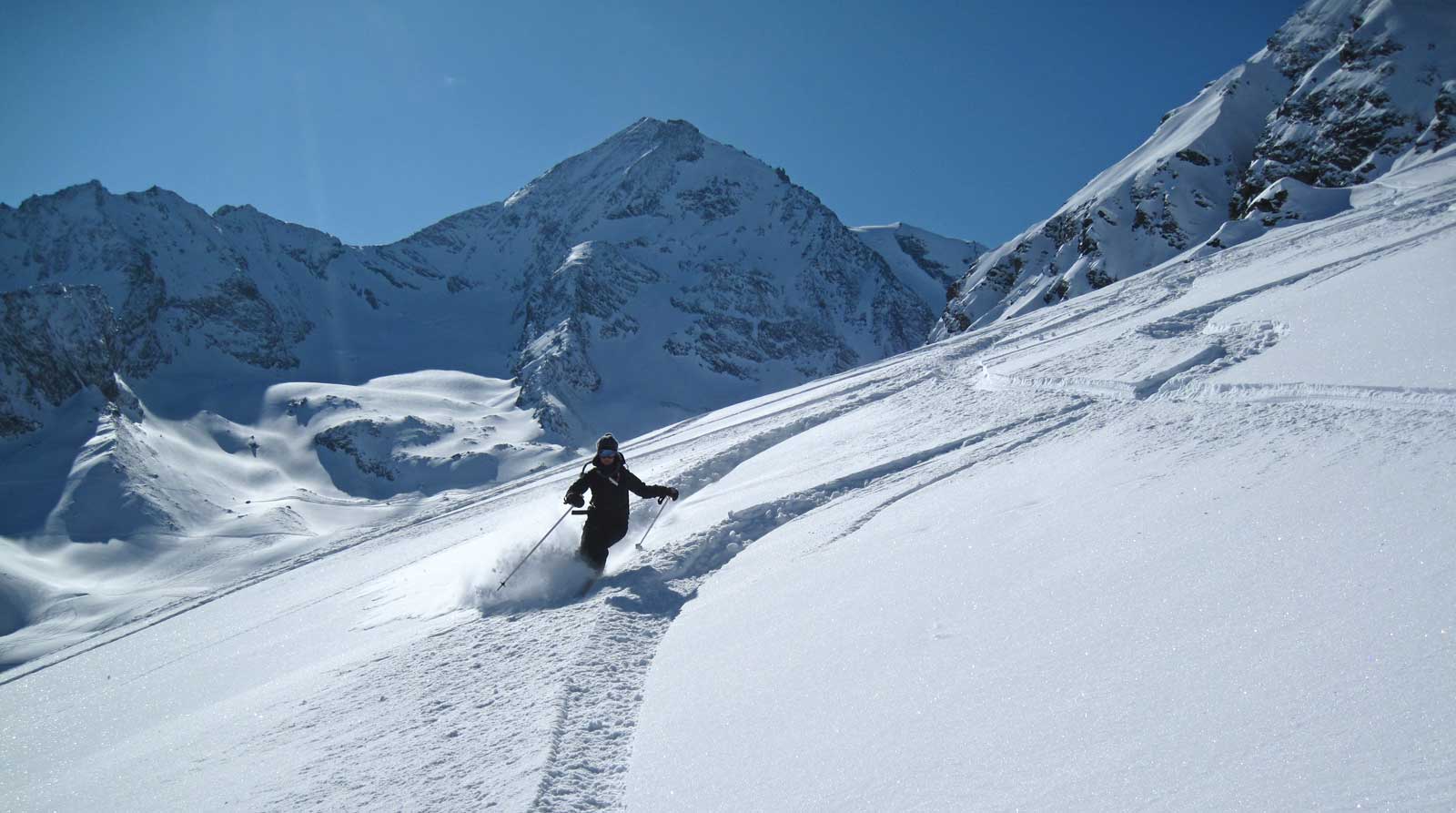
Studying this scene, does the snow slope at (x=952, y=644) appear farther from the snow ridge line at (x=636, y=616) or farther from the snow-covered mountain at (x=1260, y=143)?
the snow-covered mountain at (x=1260, y=143)

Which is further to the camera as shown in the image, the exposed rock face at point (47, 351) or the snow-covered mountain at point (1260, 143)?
the exposed rock face at point (47, 351)

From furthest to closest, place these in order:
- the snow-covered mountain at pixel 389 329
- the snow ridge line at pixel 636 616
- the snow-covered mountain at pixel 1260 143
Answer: the snow-covered mountain at pixel 389 329 → the snow-covered mountain at pixel 1260 143 → the snow ridge line at pixel 636 616

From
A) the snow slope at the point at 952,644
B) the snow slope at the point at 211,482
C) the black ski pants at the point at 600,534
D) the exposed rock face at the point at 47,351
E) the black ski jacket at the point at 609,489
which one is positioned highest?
the exposed rock face at the point at 47,351

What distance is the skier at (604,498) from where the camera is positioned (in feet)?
25.5

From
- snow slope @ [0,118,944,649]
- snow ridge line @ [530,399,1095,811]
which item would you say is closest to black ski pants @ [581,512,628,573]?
snow ridge line @ [530,399,1095,811]

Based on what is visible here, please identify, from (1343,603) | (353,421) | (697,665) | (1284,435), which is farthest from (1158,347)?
(353,421)

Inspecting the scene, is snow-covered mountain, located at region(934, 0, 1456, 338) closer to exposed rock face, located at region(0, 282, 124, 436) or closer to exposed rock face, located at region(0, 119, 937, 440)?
exposed rock face, located at region(0, 119, 937, 440)

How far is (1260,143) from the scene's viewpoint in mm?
80625

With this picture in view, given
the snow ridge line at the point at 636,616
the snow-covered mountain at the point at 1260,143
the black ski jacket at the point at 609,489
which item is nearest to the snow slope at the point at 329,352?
the black ski jacket at the point at 609,489

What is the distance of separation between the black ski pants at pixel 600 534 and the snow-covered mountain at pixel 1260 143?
6658cm

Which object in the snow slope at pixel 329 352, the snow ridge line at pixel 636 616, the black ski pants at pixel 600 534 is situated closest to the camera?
the snow ridge line at pixel 636 616

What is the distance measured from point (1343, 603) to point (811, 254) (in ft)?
594

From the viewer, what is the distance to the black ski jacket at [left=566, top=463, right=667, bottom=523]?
26.5 feet

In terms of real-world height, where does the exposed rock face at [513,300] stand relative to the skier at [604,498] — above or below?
above
